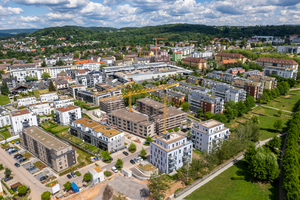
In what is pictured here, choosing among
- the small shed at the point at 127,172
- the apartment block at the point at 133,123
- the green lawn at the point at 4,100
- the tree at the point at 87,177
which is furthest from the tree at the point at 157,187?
the green lawn at the point at 4,100

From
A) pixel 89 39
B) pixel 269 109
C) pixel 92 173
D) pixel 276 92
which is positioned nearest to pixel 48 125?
pixel 92 173

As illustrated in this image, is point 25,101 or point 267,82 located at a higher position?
point 267,82

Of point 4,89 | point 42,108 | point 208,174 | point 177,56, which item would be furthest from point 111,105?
point 177,56

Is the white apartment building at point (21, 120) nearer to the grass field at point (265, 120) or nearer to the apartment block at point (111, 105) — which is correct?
the apartment block at point (111, 105)

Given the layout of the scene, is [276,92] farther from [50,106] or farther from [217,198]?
[50,106]

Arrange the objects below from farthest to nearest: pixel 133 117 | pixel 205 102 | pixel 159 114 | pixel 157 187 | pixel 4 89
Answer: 1. pixel 4 89
2. pixel 205 102
3. pixel 159 114
4. pixel 133 117
5. pixel 157 187

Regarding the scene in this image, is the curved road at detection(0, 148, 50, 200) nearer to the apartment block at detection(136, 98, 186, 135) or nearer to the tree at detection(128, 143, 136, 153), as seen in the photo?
the tree at detection(128, 143, 136, 153)

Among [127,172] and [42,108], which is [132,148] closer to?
[127,172]
